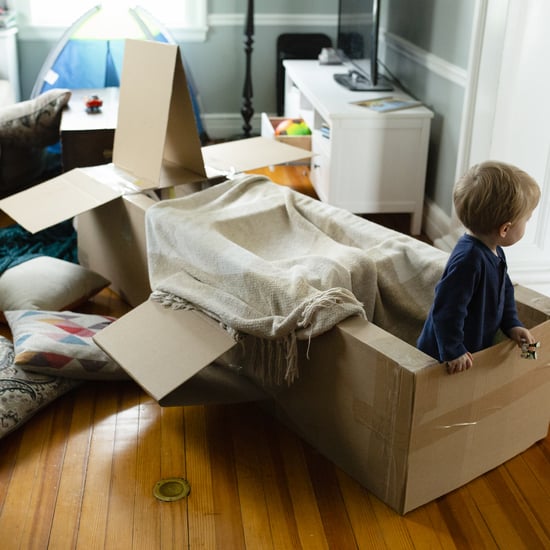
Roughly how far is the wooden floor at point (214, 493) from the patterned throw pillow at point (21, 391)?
0.16 feet

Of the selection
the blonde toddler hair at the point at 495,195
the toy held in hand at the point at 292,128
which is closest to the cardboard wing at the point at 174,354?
the blonde toddler hair at the point at 495,195

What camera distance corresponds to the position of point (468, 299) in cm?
148

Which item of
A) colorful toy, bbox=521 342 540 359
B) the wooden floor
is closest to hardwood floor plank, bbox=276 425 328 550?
the wooden floor

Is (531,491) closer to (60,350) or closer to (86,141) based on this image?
(60,350)

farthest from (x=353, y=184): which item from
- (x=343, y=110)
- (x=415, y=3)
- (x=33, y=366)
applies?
(x=33, y=366)

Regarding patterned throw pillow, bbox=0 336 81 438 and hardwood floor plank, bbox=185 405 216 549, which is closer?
hardwood floor plank, bbox=185 405 216 549

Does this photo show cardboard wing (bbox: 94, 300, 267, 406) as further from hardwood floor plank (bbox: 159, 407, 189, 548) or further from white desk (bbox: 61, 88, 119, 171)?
white desk (bbox: 61, 88, 119, 171)

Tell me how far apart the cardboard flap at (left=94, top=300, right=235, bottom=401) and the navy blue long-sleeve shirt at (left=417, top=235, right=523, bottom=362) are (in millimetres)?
479

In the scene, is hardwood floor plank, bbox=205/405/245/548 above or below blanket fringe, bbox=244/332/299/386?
below

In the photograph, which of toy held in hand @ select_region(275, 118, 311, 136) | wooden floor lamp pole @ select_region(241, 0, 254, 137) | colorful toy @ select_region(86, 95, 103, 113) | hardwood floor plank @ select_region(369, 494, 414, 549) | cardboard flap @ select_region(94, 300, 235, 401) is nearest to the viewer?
hardwood floor plank @ select_region(369, 494, 414, 549)

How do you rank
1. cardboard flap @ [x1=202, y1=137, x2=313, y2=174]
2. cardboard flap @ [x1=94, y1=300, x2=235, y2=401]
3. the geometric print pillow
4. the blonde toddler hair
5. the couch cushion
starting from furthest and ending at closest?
the couch cushion, cardboard flap @ [x1=202, y1=137, x2=313, y2=174], the geometric print pillow, cardboard flap @ [x1=94, y1=300, x2=235, y2=401], the blonde toddler hair

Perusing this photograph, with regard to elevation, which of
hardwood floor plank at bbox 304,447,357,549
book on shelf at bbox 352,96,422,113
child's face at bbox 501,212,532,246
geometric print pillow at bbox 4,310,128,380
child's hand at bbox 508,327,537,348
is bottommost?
hardwood floor plank at bbox 304,447,357,549

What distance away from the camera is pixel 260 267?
176 centimetres

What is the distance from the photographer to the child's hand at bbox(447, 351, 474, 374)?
1475 millimetres
